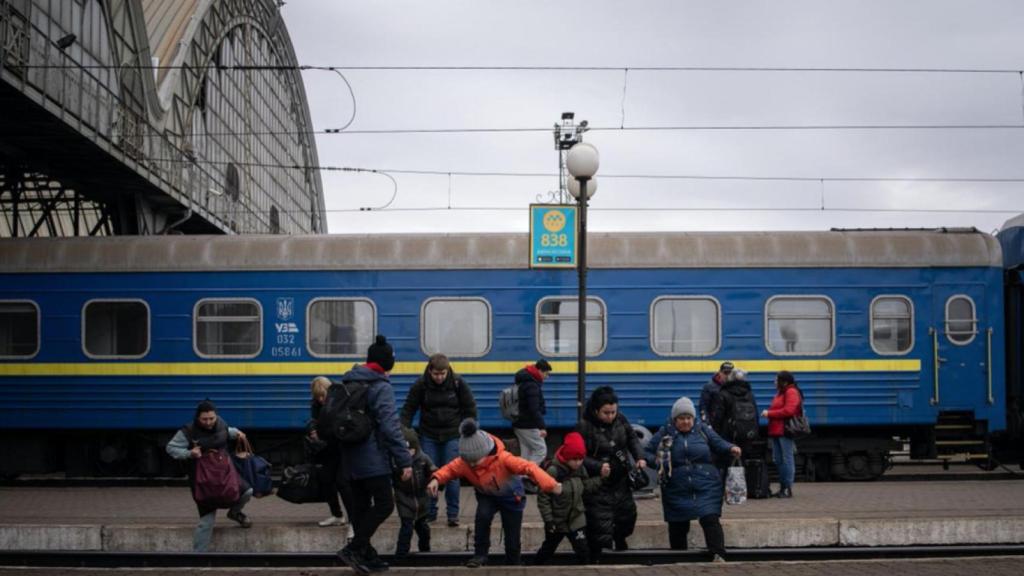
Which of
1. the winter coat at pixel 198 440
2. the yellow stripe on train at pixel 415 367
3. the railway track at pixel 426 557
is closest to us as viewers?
the railway track at pixel 426 557

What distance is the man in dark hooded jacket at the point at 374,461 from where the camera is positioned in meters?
9.31

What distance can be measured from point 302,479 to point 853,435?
10223 mm

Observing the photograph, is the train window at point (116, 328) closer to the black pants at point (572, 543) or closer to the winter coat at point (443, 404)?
the winter coat at point (443, 404)

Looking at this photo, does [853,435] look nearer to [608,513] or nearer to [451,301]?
[451,301]

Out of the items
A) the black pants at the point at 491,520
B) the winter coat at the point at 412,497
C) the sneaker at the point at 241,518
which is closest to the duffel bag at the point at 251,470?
the sneaker at the point at 241,518

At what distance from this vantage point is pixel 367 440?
369 inches

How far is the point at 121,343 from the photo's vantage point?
17609mm

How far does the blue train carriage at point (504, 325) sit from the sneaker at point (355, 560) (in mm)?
7734

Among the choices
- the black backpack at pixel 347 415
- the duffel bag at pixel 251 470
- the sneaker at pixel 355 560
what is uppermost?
the black backpack at pixel 347 415

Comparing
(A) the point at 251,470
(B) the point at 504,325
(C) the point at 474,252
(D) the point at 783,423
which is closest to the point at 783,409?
(D) the point at 783,423

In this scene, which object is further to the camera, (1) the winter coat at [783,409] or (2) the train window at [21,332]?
(2) the train window at [21,332]

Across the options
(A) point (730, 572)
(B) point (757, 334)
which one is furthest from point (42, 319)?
(A) point (730, 572)

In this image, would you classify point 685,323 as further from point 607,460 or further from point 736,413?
point 607,460

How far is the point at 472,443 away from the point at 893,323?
10244 millimetres
